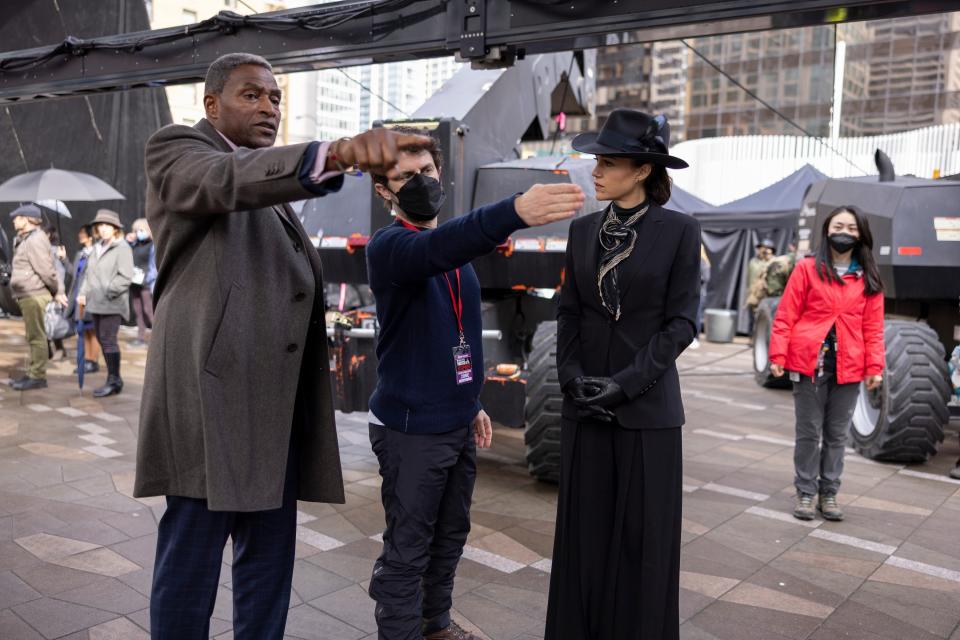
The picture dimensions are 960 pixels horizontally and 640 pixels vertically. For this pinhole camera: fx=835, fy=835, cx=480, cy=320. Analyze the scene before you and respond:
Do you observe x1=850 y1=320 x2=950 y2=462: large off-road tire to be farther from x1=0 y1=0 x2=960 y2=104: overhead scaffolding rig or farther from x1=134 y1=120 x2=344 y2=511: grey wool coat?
x1=134 y1=120 x2=344 y2=511: grey wool coat

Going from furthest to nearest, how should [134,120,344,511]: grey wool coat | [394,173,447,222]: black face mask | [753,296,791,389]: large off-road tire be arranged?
[753,296,791,389]: large off-road tire, [394,173,447,222]: black face mask, [134,120,344,511]: grey wool coat

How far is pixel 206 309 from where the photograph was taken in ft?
7.17

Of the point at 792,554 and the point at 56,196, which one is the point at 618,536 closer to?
the point at 792,554

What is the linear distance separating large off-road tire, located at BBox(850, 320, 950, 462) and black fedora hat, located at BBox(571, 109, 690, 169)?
4015 millimetres

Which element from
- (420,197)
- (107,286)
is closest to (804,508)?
(420,197)

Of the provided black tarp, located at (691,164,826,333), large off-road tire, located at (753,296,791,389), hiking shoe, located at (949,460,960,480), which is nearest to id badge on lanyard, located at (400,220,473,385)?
hiking shoe, located at (949,460,960,480)

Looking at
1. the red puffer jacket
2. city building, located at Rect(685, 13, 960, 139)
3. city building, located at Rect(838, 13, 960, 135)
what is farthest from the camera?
city building, located at Rect(685, 13, 960, 139)

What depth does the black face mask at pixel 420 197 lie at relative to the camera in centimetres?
273

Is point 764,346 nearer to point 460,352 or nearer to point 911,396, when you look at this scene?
point 911,396

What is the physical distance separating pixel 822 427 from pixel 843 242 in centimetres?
111

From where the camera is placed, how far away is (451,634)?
10.3ft

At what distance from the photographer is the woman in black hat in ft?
9.03

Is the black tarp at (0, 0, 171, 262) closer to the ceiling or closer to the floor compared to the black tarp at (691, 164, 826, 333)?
closer to the ceiling

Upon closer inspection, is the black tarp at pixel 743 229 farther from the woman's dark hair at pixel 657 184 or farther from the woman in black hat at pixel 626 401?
the woman in black hat at pixel 626 401
